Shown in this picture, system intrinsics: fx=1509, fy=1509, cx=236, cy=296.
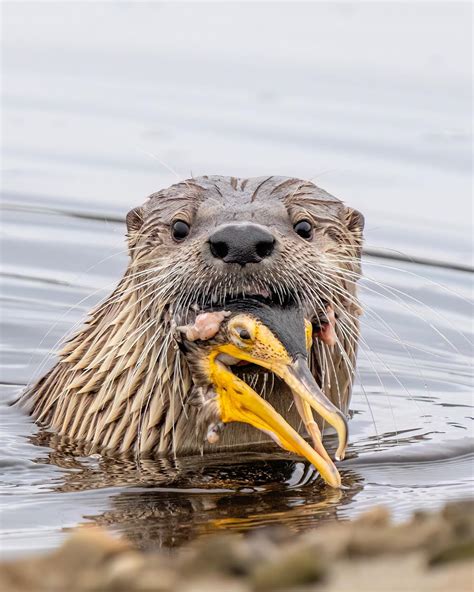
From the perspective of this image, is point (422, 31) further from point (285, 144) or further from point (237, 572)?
point (237, 572)

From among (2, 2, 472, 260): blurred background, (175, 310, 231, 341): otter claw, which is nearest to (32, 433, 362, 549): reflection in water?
(175, 310, 231, 341): otter claw

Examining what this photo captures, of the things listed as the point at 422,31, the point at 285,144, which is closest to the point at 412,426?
the point at 285,144

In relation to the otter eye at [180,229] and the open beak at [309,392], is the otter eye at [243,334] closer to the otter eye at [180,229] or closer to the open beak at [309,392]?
the open beak at [309,392]

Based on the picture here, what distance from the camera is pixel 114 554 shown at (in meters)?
2.37

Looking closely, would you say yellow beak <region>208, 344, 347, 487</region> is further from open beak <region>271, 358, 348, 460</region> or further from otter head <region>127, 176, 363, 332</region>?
otter head <region>127, 176, 363, 332</region>

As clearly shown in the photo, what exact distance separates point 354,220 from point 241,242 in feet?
2.98

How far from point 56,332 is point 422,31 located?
7474mm

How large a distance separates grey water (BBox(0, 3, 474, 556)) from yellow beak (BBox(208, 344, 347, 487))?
0.68 feet

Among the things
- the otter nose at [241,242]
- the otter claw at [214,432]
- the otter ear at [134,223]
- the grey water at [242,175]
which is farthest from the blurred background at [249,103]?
the otter nose at [241,242]

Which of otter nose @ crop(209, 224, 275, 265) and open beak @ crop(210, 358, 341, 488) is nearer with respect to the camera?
otter nose @ crop(209, 224, 275, 265)

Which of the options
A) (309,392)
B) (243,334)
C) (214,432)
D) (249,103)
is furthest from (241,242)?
(249,103)

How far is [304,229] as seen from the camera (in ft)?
16.2

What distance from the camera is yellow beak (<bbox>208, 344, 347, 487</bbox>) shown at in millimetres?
4461

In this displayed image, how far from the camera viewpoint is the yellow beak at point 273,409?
14.6 feet
